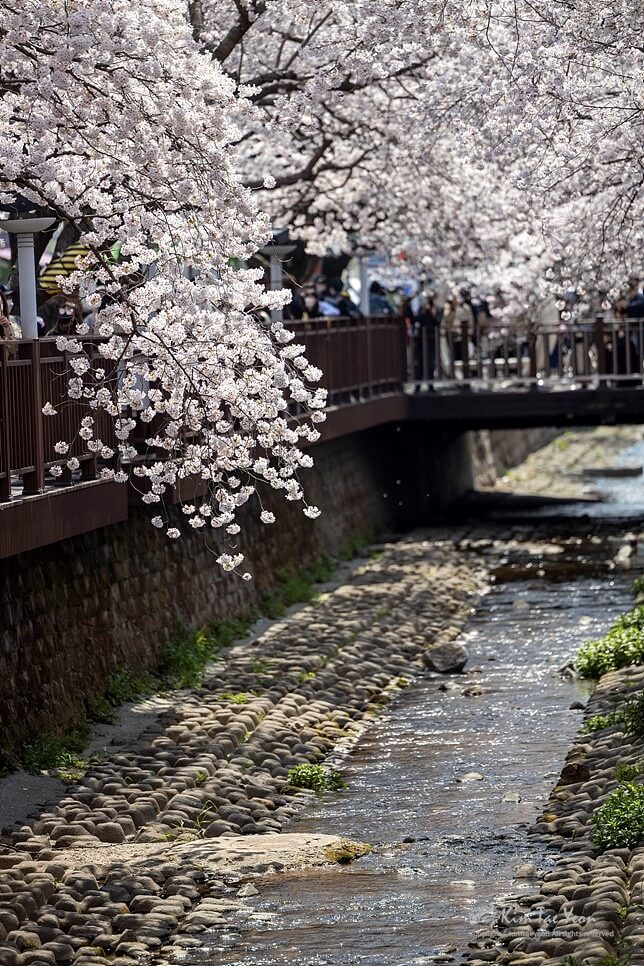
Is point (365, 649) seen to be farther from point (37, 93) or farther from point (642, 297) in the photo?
point (642, 297)

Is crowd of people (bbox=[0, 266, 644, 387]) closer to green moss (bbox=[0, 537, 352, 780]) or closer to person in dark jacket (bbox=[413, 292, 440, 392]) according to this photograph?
person in dark jacket (bbox=[413, 292, 440, 392])

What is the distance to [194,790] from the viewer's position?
13734mm

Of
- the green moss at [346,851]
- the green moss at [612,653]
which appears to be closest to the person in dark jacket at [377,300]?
the green moss at [612,653]

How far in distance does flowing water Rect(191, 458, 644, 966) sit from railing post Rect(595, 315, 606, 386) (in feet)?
31.3

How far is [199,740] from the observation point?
1524 centimetres

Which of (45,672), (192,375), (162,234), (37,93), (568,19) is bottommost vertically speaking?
(45,672)

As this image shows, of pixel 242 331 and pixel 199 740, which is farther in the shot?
pixel 199 740

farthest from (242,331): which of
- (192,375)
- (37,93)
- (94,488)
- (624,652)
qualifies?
(624,652)

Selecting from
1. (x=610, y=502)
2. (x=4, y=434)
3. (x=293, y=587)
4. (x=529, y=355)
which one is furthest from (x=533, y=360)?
(x=4, y=434)

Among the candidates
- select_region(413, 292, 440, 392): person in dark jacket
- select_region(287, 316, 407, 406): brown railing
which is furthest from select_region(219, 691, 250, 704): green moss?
select_region(413, 292, 440, 392): person in dark jacket

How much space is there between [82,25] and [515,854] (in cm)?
645

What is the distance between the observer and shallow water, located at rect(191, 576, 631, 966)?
10305 millimetres

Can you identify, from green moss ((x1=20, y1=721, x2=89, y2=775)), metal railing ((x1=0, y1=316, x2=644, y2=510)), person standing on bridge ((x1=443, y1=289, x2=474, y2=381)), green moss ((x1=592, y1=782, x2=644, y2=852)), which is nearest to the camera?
green moss ((x1=592, y1=782, x2=644, y2=852))

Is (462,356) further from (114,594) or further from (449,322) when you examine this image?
(114,594)
